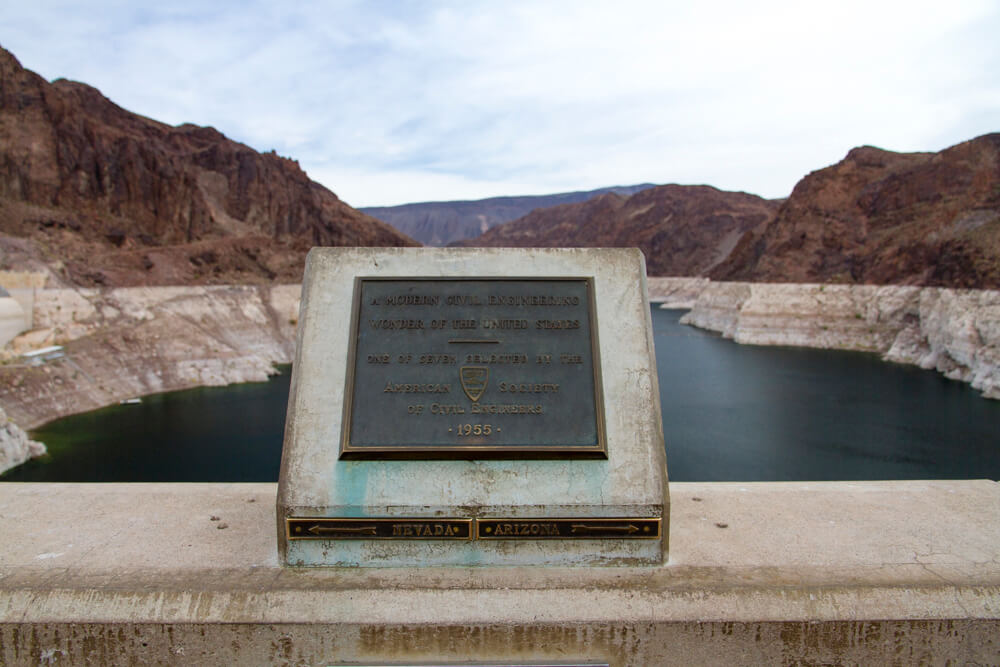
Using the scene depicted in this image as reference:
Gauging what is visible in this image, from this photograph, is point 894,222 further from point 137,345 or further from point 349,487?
point 349,487

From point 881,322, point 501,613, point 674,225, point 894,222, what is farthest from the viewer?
point 674,225

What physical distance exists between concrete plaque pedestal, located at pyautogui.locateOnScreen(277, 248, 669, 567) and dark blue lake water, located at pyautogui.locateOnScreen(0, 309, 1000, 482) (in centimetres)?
1080

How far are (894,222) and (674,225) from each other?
7445 cm

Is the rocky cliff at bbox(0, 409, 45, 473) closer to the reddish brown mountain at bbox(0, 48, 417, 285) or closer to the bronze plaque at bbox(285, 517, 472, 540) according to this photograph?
the bronze plaque at bbox(285, 517, 472, 540)

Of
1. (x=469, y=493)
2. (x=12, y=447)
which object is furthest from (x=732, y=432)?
(x=12, y=447)

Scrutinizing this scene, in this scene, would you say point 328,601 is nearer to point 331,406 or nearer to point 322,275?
point 331,406

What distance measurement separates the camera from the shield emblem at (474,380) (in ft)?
14.0

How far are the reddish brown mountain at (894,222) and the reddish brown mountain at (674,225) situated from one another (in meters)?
35.5

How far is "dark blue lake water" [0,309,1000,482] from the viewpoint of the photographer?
49.6 ft

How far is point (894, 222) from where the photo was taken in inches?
1986

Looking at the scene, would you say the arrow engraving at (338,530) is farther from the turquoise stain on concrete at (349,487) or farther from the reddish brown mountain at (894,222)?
the reddish brown mountain at (894,222)

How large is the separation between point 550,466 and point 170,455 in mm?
15397

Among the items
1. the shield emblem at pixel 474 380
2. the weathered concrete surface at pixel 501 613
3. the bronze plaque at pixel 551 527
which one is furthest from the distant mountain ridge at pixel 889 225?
the shield emblem at pixel 474 380

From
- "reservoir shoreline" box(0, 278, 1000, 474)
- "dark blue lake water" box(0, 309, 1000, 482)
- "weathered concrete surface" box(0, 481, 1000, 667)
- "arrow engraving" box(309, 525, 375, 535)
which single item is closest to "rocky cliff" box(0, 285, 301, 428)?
"reservoir shoreline" box(0, 278, 1000, 474)
